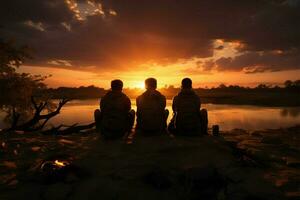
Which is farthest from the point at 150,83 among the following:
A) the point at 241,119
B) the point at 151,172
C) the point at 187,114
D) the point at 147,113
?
the point at 241,119

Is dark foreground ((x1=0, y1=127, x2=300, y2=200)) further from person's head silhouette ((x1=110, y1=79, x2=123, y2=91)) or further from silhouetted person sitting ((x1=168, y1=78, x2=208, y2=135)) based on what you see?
person's head silhouette ((x1=110, y1=79, x2=123, y2=91))

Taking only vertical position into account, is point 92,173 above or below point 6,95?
below

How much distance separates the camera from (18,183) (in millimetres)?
5293

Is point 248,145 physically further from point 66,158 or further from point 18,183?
point 18,183

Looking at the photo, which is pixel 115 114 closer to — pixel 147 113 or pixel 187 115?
pixel 147 113

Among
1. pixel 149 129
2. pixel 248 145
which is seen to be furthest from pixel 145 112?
pixel 248 145

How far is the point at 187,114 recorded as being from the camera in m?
9.58

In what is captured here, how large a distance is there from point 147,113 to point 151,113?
13 cm

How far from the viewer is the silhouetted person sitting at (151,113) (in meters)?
9.38

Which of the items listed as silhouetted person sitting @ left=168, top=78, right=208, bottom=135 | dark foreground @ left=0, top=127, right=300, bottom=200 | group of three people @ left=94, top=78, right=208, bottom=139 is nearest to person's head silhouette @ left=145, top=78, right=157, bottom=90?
group of three people @ left=94, top=78, right=208, bottom=139

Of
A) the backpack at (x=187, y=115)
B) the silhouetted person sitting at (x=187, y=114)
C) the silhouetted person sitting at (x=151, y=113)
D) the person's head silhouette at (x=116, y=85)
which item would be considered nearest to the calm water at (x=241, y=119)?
the silhouetted person sitting at (x=187, y=114)

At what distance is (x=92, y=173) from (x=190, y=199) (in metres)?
2.04

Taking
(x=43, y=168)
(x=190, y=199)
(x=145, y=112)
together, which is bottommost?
(x=190, y=199)

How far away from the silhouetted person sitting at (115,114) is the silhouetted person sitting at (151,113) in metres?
0.37
